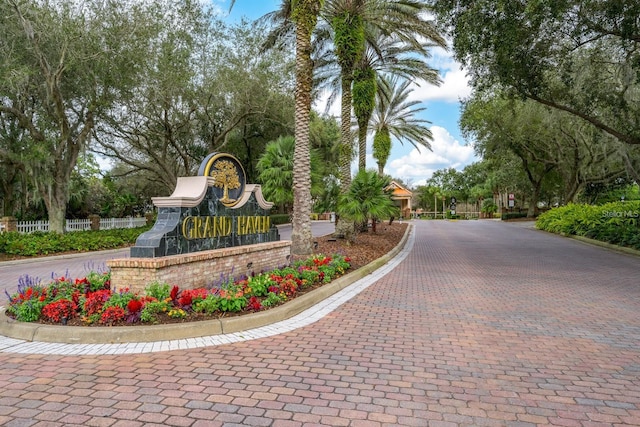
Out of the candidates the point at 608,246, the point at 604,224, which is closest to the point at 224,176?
the point at 608,246

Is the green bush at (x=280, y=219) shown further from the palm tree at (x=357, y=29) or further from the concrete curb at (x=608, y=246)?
the concrete curb at (x=608, y=246)

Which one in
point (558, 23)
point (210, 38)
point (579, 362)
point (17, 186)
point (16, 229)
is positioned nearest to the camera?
point (579, 362)

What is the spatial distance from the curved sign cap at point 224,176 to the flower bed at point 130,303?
2.37m

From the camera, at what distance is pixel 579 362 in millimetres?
4523

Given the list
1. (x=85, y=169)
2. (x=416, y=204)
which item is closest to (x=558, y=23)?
Answer: (x=85, y=169)

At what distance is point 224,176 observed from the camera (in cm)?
859

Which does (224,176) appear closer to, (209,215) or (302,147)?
(209,215)

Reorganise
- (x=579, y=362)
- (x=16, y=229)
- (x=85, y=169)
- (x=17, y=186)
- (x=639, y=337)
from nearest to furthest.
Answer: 1. (x=579, y=362)
2. (x=639, y=337)
3. (x=16, y=229)
4. (x=17, y=186)
5. (x=85, y=169)

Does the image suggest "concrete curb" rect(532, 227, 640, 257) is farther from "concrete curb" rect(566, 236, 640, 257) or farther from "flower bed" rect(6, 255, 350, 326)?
"flower bed" rect(6, 255, 350, 326)

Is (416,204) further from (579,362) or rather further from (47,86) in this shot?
(579,362)

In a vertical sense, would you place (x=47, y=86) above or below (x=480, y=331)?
above

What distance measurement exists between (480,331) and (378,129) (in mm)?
25274

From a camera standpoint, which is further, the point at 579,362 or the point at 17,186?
the point at 17,186

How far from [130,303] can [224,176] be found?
12.6 ft
